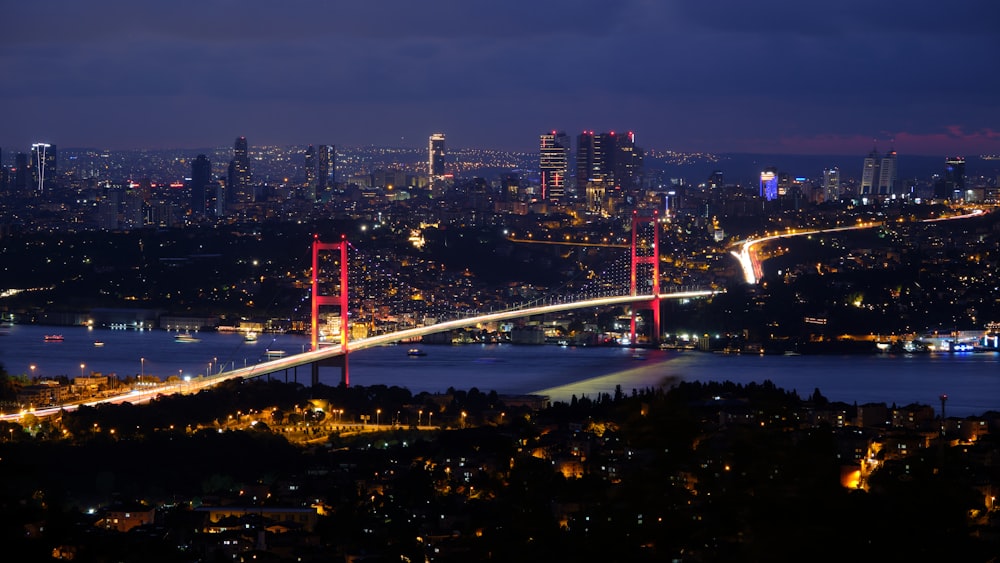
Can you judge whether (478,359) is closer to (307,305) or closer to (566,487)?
(307,305)

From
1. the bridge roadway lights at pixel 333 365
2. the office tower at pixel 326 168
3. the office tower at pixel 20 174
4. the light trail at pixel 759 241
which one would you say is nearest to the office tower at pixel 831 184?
the light trail at pixel 759 241

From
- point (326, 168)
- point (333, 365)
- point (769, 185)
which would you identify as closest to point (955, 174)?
point (769, 185)

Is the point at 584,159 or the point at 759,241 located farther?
the point at 584,159

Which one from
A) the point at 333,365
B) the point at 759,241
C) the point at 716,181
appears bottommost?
the point at 333,365

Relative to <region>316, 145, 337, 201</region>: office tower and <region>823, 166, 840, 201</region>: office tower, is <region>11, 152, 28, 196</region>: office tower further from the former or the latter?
<region>823, 166, 840, 201</region>: office tower

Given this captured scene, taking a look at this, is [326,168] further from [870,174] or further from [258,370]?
[258,370]

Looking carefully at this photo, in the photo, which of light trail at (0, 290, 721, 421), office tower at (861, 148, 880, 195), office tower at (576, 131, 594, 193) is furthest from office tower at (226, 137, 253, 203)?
light trail at (0, 290, 721, 421)

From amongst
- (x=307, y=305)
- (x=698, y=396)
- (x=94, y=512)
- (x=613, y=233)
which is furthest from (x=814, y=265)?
(x=94, y=512)
